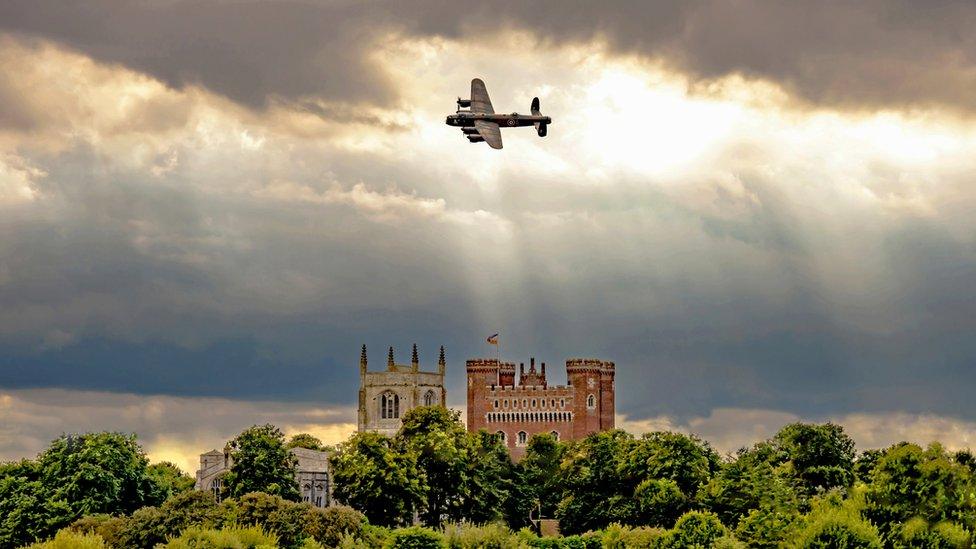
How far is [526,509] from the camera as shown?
148375mm

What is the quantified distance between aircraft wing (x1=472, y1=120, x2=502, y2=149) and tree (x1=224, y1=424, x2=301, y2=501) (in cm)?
3620

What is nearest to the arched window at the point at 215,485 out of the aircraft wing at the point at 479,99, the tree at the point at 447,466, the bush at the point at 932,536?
the tree at the point at 447,466

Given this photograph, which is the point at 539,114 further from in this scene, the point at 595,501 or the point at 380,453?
the point at 595,501

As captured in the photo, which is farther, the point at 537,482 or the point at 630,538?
the point at 537,482

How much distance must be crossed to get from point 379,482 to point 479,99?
33454mm

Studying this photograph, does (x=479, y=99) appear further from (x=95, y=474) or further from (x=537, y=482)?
(x=537, y=482)

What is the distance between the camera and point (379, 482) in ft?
370

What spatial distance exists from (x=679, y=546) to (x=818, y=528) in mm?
17410

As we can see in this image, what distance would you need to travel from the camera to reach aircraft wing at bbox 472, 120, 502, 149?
3660 inches

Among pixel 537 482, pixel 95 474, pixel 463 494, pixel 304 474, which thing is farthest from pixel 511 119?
pixel 537 482

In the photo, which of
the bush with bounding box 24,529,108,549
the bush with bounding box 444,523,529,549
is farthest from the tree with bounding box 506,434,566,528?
the bush with bounding box 24,529,108,549

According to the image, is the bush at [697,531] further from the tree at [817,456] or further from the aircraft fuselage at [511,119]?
the tree at [817,456]

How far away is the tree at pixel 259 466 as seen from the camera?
114m

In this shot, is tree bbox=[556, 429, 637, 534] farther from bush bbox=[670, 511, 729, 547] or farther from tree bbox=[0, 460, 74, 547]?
tree bbox=[0, 460, 74, 547]
